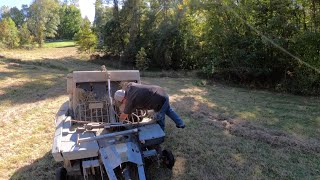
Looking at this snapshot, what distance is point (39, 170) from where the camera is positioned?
17.3 ft

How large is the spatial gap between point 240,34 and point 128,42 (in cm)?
888

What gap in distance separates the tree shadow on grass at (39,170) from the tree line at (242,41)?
9.05 metres

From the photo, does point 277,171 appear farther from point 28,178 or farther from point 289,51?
point 289,51

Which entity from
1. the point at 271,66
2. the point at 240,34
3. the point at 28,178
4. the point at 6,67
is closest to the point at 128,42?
the point at 6,67

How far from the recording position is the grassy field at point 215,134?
203 inches

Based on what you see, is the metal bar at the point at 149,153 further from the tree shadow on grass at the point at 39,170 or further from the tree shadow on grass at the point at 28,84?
the tree shadow on grass at the point at 28,84

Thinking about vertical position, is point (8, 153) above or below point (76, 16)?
below

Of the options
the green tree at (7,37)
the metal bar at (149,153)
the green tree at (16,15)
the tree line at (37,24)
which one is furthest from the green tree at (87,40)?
the green tree at (16,15)

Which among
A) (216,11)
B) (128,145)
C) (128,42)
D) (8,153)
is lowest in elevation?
(8,153)

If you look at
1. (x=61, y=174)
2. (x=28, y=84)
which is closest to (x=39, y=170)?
(x=61, y=174)

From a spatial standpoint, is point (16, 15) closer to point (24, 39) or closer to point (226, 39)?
point (24, 39)

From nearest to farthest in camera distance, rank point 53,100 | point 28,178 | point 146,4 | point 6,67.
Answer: point 28,178, point 53,100, point 6,67, point 146,4

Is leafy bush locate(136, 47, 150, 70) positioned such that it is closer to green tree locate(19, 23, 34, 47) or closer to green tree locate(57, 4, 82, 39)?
green tree locate(19, 23, 34, 47)

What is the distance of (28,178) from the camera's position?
502 centimetres
